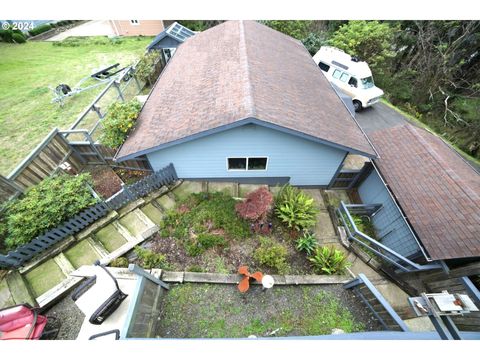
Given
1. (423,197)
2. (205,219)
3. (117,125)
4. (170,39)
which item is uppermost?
(170,39)

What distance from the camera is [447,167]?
25.2 ft

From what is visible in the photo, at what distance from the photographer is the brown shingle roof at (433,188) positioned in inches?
243

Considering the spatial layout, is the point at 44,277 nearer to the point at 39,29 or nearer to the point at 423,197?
the point at 423,197

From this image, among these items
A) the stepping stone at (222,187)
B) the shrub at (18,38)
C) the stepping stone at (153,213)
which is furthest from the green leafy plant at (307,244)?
the shrub at (18,38)

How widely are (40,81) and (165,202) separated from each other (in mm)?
15210

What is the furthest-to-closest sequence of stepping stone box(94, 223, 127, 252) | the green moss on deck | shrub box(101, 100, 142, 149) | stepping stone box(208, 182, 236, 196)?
stepping stone box(208, 182, 236, 196) < shrub box(101, 100, 142, 149) < the green moss on deck < stepping stone box(94, 223, 127, 252)

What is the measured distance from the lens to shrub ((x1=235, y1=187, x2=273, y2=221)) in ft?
23.4

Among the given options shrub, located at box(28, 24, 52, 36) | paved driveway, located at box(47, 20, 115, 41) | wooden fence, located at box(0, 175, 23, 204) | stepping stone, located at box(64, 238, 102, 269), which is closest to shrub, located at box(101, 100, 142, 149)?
wooden fence, located at box(0, 175, 23, 204)

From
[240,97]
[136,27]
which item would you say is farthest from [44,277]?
[136,27]

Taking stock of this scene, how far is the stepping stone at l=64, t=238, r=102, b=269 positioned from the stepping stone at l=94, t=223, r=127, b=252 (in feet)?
1.02

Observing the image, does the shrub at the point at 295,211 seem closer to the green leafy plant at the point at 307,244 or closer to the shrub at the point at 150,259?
the green leafy plant at the point at 307,244

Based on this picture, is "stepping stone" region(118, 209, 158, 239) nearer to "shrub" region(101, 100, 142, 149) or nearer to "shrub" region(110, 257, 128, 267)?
"shrub" region(110, 257, 128, 267)

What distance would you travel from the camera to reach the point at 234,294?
6.30 m
